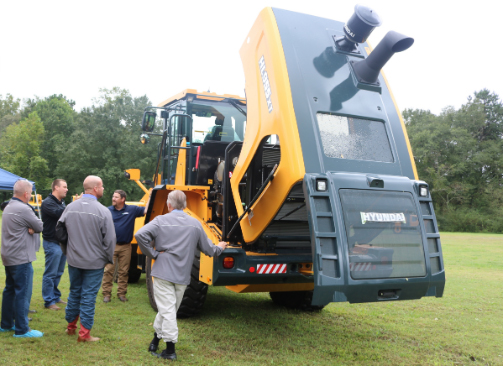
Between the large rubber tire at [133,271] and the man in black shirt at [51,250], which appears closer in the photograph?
the man in black shirt at [51,250]

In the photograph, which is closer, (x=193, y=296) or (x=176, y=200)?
(x=176, y=200)

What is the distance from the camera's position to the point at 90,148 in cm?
4003

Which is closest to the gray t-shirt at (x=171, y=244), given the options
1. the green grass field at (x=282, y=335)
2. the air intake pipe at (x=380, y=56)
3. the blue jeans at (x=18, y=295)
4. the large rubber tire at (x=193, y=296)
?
the green grass field at (x=282, y=335)

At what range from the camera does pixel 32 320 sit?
534 centimetres

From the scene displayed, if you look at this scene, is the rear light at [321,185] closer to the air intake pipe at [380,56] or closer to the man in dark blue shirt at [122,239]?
the air intake pipe at [380,56]

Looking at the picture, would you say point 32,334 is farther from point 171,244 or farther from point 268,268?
point 268,268

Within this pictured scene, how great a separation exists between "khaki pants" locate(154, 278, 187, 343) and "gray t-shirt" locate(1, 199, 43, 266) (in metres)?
1.53

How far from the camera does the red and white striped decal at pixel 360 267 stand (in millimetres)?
3738

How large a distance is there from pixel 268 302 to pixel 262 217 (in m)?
3.02

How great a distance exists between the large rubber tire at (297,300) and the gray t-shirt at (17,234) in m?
Answer: 3.71

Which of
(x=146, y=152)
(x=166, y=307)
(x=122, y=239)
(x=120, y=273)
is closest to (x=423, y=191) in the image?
(x=166, y=307)

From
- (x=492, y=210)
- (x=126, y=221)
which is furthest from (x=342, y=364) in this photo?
(x=492, y=210)

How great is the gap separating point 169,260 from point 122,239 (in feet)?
9.76

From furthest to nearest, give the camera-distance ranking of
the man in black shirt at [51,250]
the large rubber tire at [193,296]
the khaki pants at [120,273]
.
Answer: the khaki pants at [120,273] < the man in black shirt at [51,250] < the large rubber tire at [193,296]
